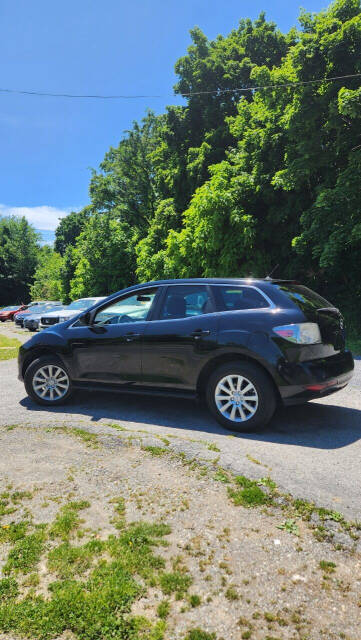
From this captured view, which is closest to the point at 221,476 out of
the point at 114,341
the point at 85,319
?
the point at 114,341

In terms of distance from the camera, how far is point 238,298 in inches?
182

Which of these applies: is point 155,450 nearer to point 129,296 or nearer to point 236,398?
point 236,398

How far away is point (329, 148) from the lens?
14.3 m

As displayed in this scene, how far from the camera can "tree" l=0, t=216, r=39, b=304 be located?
6544cm

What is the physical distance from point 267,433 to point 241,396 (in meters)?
0.47

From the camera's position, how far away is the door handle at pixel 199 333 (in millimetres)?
4543

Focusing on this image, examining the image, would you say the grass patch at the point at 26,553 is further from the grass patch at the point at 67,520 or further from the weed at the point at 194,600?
the weed at the point at 194,600

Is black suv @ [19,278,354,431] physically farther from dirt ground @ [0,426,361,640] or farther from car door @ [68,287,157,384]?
dirt ground @ [0,426,361,640]

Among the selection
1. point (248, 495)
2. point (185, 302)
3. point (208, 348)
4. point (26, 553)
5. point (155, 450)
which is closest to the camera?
point (26, 553)

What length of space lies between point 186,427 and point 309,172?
1225cm

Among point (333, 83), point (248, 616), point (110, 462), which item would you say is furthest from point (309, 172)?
point (248, 616)

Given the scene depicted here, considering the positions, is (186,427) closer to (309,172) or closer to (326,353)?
(326,353)

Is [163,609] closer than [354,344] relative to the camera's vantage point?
Yes

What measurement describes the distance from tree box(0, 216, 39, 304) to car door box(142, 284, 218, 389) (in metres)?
65.3
